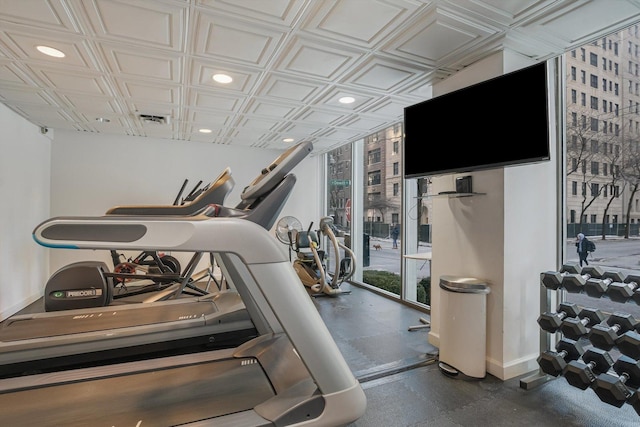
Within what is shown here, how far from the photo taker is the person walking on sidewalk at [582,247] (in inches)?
102

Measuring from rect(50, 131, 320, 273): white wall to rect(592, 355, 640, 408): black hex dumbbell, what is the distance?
18.4 feet

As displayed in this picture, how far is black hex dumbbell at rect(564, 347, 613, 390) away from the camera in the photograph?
2.07m

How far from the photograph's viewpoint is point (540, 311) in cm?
247

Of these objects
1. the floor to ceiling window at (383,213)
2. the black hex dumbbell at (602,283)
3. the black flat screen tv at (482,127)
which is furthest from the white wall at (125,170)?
the black hex dumbbell at (602,283)

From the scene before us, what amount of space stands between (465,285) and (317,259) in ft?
8.67

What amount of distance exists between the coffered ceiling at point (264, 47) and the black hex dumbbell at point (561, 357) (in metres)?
2.26

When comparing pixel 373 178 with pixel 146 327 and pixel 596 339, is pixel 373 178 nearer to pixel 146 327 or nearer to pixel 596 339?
pixel 596 339

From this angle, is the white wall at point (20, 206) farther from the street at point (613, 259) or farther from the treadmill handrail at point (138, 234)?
the street at point (613, 259)

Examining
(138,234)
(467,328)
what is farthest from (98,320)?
(467,328)

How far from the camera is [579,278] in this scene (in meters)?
2.20

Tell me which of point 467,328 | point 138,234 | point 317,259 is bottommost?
point 467,328

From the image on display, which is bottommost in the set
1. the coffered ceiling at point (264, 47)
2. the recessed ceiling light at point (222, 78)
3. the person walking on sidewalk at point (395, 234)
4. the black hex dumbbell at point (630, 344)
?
the black hex dumbbell at point (630, 344)

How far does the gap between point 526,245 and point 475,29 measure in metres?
1.71

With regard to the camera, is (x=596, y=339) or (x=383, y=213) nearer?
(x=596, y=339)
